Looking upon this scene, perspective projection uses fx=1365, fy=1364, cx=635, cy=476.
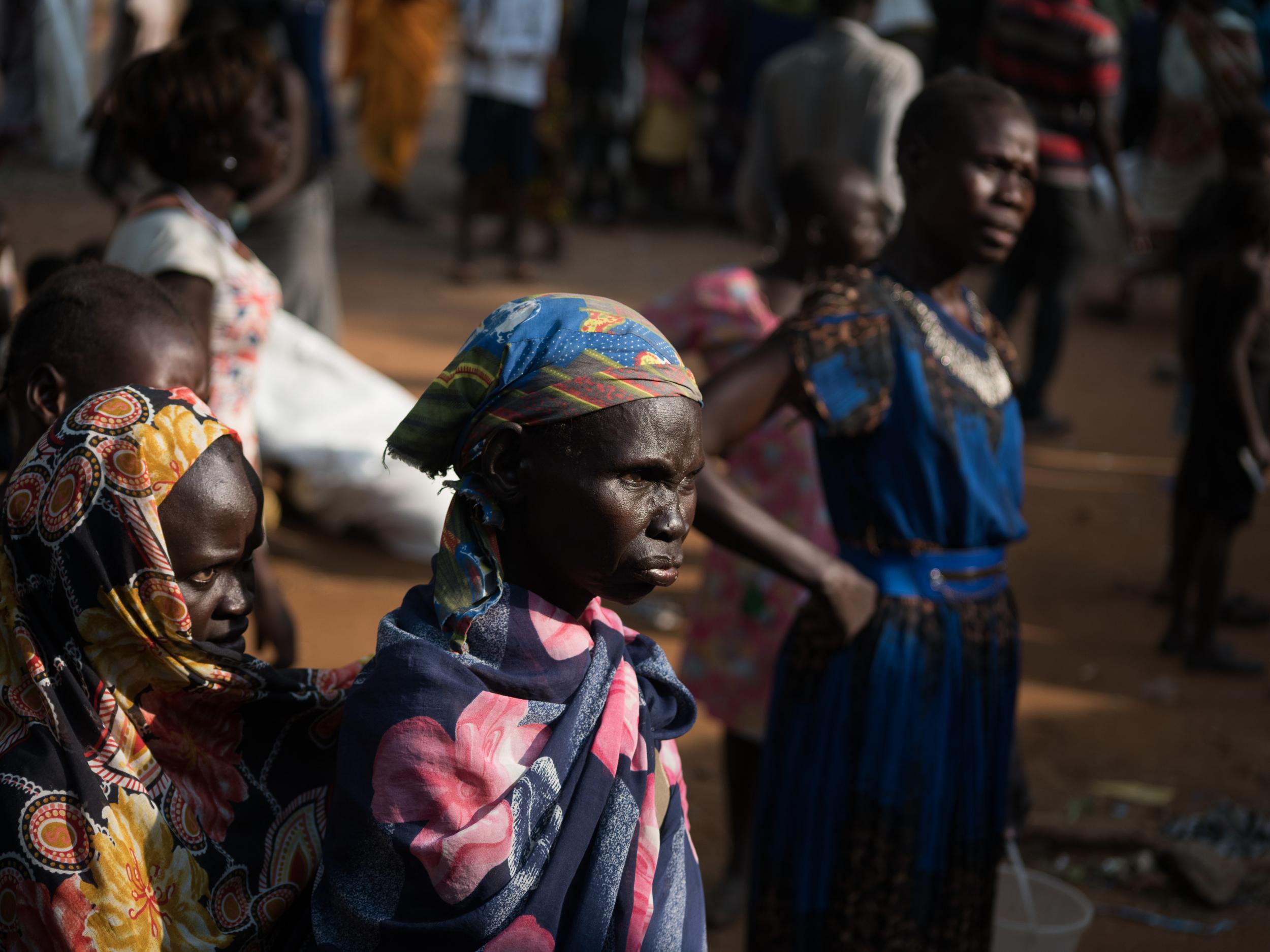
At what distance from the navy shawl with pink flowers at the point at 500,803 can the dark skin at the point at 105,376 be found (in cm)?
83

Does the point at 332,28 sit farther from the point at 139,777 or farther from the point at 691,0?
the point at 139,777

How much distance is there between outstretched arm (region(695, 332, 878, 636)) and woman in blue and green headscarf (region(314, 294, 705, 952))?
3.05ft

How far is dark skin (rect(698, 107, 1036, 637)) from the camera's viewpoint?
2.53 metres

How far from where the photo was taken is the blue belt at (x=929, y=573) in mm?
2600

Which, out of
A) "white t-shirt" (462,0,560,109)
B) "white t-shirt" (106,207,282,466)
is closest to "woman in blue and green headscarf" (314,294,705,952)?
"white t-shirt" (106,207,282,466)

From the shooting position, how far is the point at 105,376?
2.15m

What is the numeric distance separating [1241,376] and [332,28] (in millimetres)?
19189

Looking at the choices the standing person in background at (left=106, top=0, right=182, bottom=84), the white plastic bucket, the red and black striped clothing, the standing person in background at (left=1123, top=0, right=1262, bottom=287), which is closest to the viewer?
the white plastic bucket

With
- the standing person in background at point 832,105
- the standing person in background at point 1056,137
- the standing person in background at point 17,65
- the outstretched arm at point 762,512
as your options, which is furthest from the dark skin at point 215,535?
the standing person in background at point 17,65

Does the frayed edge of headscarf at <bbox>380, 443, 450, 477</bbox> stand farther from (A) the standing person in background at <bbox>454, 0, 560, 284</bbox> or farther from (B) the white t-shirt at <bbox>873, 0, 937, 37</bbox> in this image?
(B) the white t-shirt at <bbox>873, 0, 937, 37</bbox>

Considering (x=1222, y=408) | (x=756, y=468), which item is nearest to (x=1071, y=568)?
(x=1222, y=408)

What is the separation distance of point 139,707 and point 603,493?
24.9 inches

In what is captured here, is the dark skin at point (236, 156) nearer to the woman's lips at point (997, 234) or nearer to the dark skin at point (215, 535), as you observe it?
the dark skin at point (215, 535)

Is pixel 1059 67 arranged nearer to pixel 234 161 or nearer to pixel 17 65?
pixel 234 161
